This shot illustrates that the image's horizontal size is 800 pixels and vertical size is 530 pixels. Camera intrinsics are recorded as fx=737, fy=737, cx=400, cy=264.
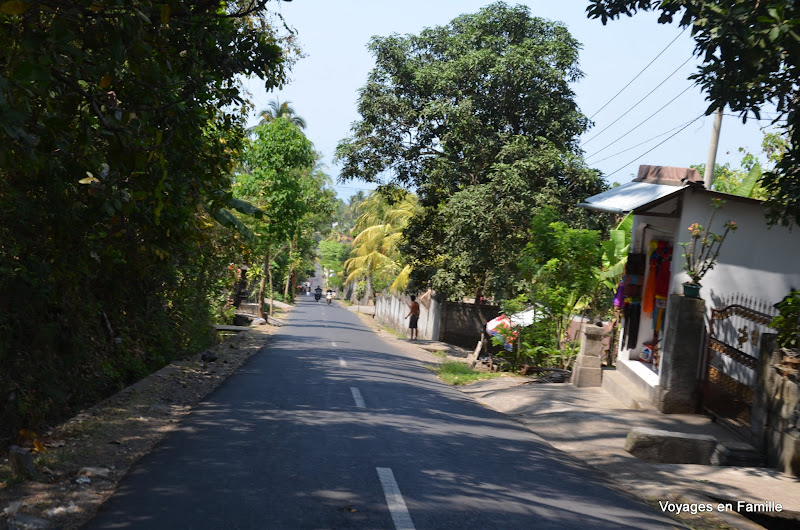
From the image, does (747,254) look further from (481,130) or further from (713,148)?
(481,130)

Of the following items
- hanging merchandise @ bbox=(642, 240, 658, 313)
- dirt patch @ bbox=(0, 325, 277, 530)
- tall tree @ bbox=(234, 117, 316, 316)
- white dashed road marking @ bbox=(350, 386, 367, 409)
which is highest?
tall tree @ bbox=(234, 117, 316, 316)

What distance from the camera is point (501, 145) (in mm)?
24781

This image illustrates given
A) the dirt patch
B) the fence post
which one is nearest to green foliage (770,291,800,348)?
the fence post

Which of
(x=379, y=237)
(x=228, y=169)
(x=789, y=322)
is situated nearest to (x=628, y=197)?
(x=789, y=322)

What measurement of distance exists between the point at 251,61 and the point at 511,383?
34.4 ft

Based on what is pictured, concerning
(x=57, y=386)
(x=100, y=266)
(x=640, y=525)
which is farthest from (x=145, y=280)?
(x=640, y=525)

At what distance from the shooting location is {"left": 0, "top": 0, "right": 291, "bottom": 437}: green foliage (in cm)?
581

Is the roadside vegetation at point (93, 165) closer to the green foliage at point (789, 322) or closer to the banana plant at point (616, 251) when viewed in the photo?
the green foliage at point (789, 322)

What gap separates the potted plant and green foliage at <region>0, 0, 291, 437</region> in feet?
23.8

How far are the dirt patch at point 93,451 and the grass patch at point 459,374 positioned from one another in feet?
20.8

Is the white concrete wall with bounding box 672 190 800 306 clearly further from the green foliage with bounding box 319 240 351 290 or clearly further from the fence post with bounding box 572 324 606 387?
the green foliage with bounding box 319 240 351 290

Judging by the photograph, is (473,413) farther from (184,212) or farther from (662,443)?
(184,212)

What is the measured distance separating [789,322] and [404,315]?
34082 mm

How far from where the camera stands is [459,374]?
1925 centimetres
